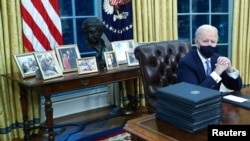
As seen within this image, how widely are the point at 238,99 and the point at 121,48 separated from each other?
1711 mm

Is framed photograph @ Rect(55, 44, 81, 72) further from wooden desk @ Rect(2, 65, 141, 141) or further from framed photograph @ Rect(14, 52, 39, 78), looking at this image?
framed photograph @ Rect(14, 52, 39, 78)

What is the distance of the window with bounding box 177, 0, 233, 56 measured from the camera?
3.91 metres

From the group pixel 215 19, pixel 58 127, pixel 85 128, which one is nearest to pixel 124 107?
pixel 85 128

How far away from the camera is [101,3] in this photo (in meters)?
3.24

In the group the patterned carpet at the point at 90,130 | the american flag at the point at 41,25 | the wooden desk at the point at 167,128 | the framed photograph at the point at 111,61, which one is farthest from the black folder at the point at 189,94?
the american flag at the point at 41,25

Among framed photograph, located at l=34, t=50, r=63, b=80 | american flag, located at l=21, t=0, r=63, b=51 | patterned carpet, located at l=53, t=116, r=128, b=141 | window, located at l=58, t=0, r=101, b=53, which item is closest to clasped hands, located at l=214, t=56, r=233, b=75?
framed photograph, located at l=34, t=50, r=63, b=80

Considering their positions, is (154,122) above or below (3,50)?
below

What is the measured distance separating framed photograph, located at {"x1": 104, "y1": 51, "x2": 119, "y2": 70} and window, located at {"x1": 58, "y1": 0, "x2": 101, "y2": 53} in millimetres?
622

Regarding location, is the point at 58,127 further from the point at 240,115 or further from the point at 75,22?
the point at 240,115

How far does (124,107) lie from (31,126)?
1133 mm

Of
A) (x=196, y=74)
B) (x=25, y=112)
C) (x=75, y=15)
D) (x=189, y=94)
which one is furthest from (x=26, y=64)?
(x=189, y=94)

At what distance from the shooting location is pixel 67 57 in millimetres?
2766

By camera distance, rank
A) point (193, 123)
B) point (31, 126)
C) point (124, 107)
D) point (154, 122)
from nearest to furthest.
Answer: point (193, 123) → point (154, 122) → point (31, 126) → point (124, 107)

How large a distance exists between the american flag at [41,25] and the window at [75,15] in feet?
0.86
